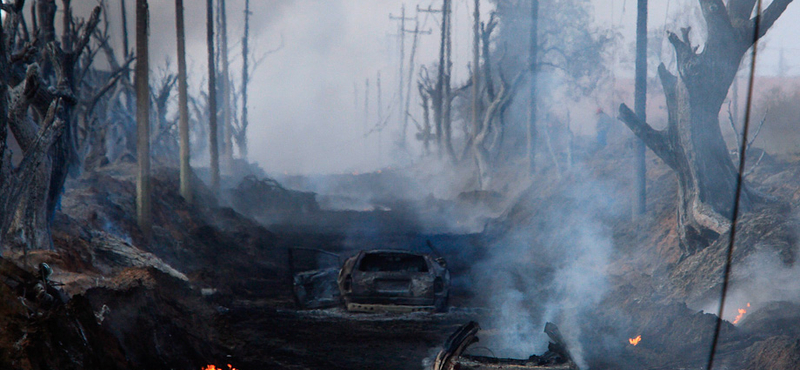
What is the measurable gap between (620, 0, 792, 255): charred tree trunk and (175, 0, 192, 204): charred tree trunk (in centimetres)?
1405

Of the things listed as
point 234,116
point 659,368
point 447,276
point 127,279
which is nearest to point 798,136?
point 447,276

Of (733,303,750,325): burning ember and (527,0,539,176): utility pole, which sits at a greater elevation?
(527,0,539,176): utility pole

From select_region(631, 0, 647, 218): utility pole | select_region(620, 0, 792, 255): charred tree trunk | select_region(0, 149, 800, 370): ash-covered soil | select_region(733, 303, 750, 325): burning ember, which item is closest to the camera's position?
select_region(0, 149, 800, 370): ash-covered soil

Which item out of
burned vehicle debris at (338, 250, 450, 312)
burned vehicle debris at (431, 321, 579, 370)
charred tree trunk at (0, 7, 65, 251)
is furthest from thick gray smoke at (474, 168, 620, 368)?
charred tree trunk at (0, 7, 65, 251)

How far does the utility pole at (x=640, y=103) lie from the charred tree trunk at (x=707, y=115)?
11.0 feet

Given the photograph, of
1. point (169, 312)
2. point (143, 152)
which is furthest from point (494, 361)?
point (143, 152)

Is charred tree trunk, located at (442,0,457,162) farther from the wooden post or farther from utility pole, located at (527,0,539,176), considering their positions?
the wooden post

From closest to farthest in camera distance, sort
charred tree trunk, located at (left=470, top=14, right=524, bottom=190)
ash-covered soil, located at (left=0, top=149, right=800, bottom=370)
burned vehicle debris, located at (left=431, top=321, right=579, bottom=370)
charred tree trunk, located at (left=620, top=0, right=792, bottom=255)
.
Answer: burned vehicle debris, located at (left=431, top=321, right=579, bottom=370) → ash-covered soil, located at (left=0, top=149, right=800, bottom=370) → charred tree trunk, located at (left=620, top=0, right=792, bottom=255) → charred tree trunk, located at (left=470, top=14, right=524, bottom=190)

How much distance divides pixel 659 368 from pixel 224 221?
Result: 58.4 feet

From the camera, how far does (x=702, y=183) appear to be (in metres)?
13.9

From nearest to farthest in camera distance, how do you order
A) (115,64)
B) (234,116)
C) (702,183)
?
(702,183) < (115,64) < (234,116)

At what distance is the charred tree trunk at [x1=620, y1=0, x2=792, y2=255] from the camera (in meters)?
13.8

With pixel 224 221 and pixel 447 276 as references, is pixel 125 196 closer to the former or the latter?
pixel 224 221

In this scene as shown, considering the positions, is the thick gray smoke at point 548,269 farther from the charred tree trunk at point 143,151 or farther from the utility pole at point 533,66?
the charred tree trunk at point 143,151
